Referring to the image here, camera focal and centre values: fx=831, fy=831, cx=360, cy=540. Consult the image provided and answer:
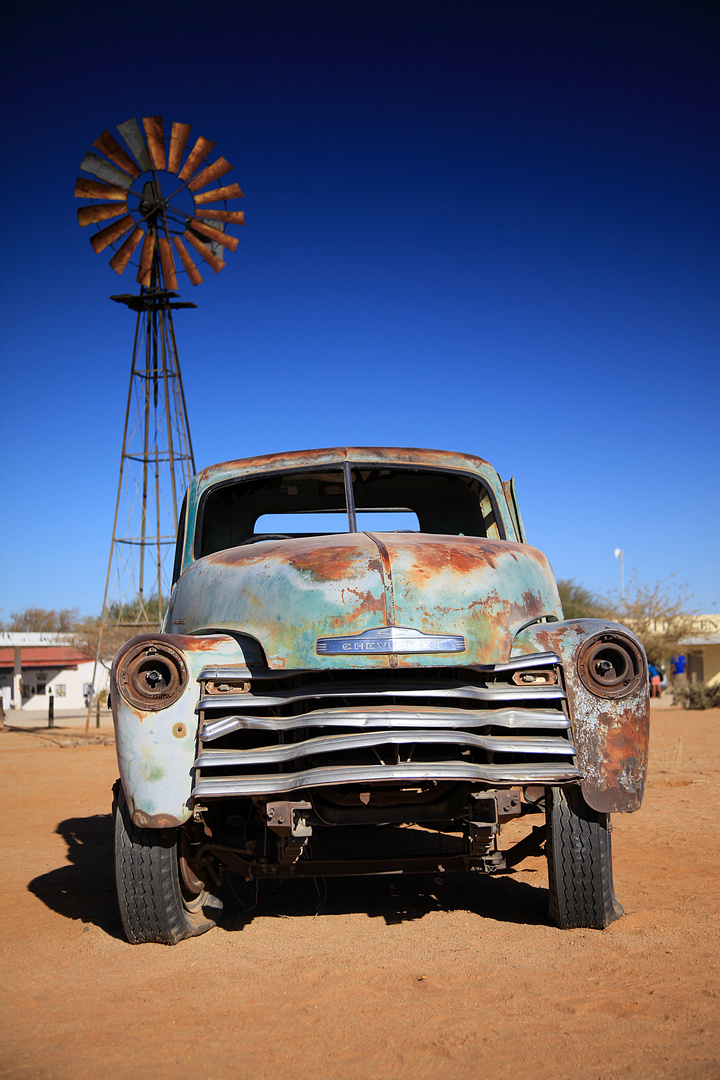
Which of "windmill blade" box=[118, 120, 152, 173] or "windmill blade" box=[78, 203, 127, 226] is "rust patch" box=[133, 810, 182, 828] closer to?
"windmill blade" box=[78, 203, 127, 226]

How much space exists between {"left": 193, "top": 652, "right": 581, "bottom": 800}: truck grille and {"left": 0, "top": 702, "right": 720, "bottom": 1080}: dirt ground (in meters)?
0.73

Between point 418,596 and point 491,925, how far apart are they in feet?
5.44

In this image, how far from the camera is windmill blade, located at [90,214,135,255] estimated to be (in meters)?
14.1

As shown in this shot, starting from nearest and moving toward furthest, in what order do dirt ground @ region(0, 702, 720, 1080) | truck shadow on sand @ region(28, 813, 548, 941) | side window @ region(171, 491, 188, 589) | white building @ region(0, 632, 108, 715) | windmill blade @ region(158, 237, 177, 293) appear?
dirt ground @ region(0, 702, 720, 1080), truck shadow on sand @ region(28, 813, 548, 941), side window @ region(171, 491, 188, 589), windmill blade @ region(158, 237, 177, 293), white building @ region(0, 632, 108, 715)

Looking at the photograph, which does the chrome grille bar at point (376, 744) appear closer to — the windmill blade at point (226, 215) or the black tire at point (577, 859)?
the black tire at point (577, 859)

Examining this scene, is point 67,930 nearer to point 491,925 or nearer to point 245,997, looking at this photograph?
point 245,997

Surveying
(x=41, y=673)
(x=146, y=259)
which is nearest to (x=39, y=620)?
(x=41, y=673)

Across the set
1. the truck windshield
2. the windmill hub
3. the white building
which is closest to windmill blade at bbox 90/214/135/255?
the windmill hub

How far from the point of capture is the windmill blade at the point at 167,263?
14.8 meters

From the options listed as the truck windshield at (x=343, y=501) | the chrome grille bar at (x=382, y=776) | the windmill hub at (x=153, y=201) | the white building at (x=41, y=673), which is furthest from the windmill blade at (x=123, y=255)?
the white building at (x=41, y=673)

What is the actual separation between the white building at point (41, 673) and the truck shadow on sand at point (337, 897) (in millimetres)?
34877

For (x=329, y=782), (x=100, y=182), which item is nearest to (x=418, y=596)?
(x=329, y=782)

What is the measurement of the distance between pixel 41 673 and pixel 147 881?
41432 millimetres

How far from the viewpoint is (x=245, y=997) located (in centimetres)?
301
